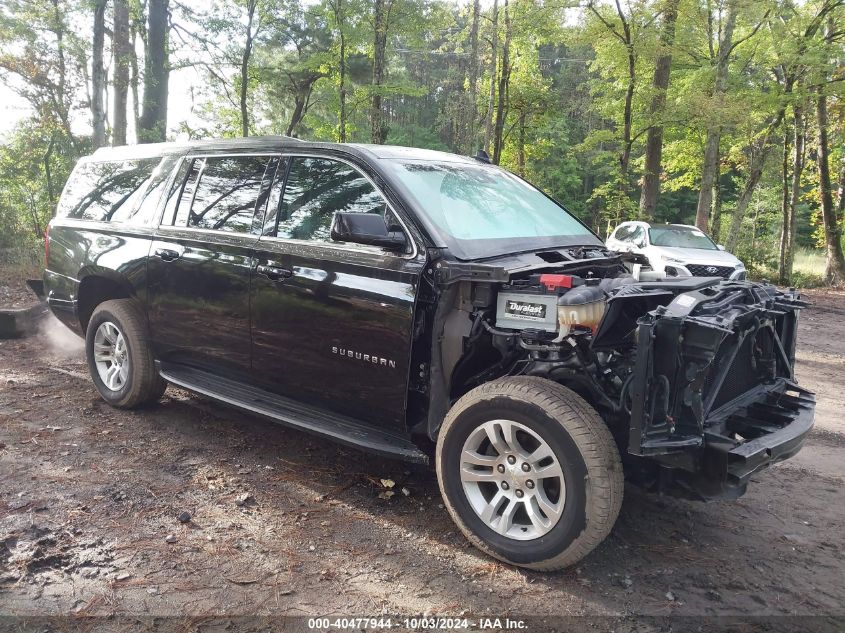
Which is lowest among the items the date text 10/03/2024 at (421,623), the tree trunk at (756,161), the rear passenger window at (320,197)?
the date text 10/03/2024 at (421,623)

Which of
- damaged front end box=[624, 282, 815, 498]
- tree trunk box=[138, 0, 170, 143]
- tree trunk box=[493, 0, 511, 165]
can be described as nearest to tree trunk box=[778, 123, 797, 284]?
tree trunk box=[493, 0, 511, 165]

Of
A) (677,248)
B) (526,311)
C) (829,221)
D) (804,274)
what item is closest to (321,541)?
(526,311)

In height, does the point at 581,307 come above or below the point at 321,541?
above

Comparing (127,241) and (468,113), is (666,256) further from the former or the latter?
(127,241)

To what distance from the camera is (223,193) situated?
4180 mm

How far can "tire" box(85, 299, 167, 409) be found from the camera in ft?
15.2

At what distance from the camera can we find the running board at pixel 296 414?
3.28 m

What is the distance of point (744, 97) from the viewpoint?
1430 centimetres

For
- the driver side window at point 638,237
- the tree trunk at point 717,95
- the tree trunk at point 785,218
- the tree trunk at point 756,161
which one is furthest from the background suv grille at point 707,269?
the tree trunk at point 785,218

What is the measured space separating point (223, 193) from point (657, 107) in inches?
562

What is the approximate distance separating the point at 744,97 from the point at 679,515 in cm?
1393

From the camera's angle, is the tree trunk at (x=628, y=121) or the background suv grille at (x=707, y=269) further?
the tree trunk at (x=628, y=121)

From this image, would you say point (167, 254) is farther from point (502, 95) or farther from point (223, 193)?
point (502, 95)

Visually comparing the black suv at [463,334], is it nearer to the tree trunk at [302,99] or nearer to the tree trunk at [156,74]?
the tree trunk at [156,74]
